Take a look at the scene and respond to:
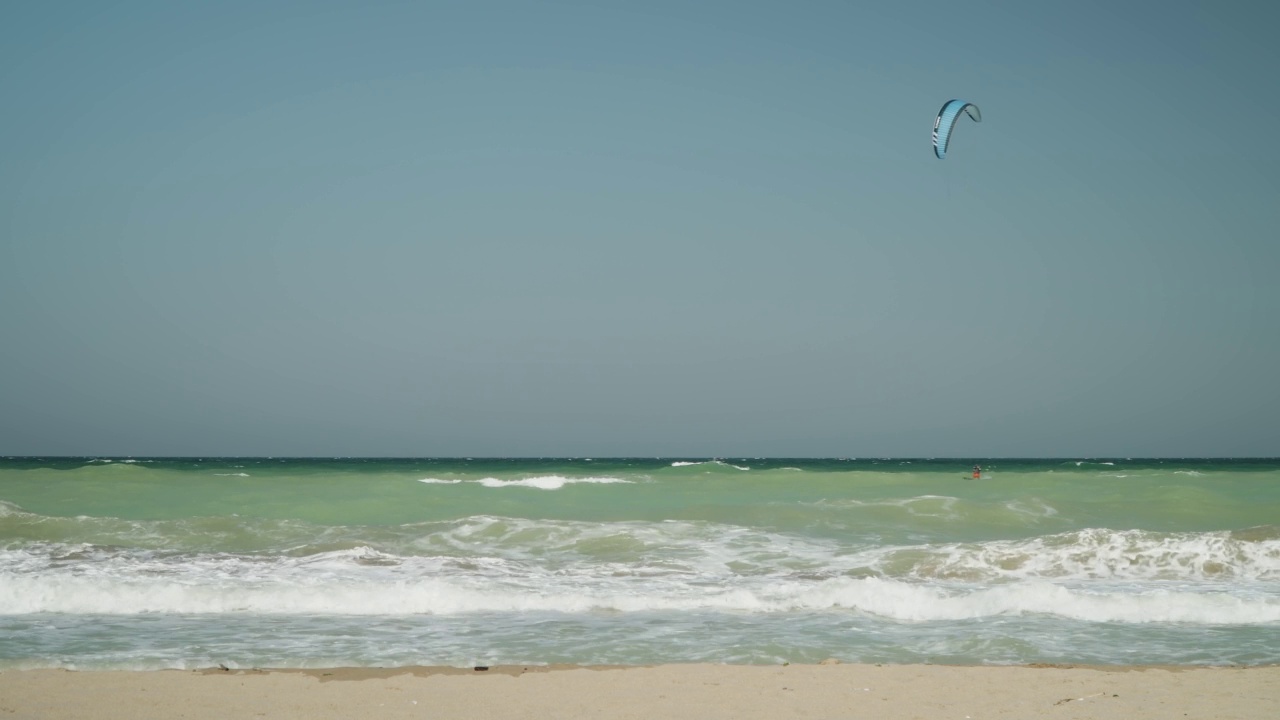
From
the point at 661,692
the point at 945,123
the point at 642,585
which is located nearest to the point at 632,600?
the point at 642,585

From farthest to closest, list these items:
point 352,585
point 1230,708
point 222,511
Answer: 1. point 222,511
2. point 352,585
3. point 1230,708

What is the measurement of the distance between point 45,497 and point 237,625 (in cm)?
1645

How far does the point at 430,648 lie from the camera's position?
7410mm

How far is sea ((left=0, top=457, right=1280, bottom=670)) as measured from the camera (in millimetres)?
7352

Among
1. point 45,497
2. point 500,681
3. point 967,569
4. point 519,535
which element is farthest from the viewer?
point 45,497

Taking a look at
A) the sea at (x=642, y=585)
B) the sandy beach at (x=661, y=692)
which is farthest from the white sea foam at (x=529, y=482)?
the sandy beach at (x=661, y=692)

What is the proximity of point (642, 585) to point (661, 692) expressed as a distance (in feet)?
14.8

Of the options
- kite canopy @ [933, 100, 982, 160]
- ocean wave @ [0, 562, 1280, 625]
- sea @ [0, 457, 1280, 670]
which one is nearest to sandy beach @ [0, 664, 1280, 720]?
sea @ [0, 457, 1280, 670]

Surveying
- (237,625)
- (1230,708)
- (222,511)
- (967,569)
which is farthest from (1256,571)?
(222,511)

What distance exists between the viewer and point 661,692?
5859 mm

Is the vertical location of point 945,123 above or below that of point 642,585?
above

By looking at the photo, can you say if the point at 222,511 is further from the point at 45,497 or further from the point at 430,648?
the point at 430,648

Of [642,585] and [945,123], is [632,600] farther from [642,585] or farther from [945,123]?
[945,123]

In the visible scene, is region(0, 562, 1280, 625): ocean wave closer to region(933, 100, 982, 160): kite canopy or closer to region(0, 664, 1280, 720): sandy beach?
region(0, 664, 1280, 720): sandy beach
